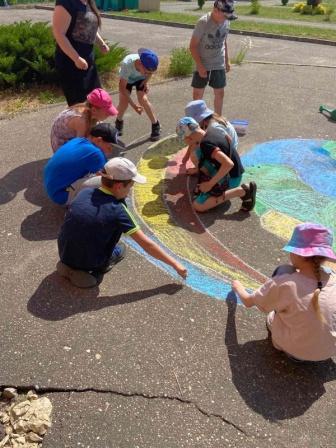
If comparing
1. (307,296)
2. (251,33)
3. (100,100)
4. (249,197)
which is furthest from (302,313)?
(251,33)

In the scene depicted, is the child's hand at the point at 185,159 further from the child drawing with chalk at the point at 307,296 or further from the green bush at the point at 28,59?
the green bush at the point at 28,59

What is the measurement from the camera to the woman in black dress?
4043 mm

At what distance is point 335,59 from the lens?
10.4 m

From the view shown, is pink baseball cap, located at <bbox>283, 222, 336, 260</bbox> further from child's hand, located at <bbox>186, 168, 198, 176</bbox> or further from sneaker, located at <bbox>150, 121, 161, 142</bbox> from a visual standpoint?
sneaker, located at <bbox>150, 121, 161, 142</bbox>

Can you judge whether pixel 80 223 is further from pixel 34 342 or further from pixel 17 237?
pixel 17 237

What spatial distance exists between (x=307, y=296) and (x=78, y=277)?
5.06 feet

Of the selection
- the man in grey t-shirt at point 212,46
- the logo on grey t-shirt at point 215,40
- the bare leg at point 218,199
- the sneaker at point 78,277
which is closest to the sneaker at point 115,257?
the sneaker at point 78,277

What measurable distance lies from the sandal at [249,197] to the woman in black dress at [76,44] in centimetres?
195

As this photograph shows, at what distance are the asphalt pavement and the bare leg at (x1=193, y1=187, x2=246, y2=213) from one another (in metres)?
0.09

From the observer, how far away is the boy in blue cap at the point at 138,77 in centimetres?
482

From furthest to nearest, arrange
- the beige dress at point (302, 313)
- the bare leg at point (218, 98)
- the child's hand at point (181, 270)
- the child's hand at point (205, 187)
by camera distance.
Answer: the bare leg at point (218, 98) < the child's hand at point (205, 187) < the child's hand at point (181, 270) < the beige dress at point (302, 313)

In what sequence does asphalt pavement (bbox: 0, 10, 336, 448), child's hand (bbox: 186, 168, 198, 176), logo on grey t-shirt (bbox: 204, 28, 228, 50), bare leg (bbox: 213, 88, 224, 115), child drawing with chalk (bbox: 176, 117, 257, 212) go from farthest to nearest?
bare leg (bbox: 213, 88, 224, 115) → logo on grey t-shirt (bbox: 204, 28, 228, 50) → child's hand (bbox: 186, 168, 198, 176) → child drawing with chalk (bbox: 176, 117, 257, 212) → asphalt pavement (bbox: 0, 10, 336, 448)

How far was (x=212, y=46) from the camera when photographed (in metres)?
5.18

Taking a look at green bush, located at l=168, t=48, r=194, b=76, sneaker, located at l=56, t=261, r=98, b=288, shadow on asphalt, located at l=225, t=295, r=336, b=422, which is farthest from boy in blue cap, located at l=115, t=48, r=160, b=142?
shadow on asphalt, located at l=225, t=295, r=336, b=422
